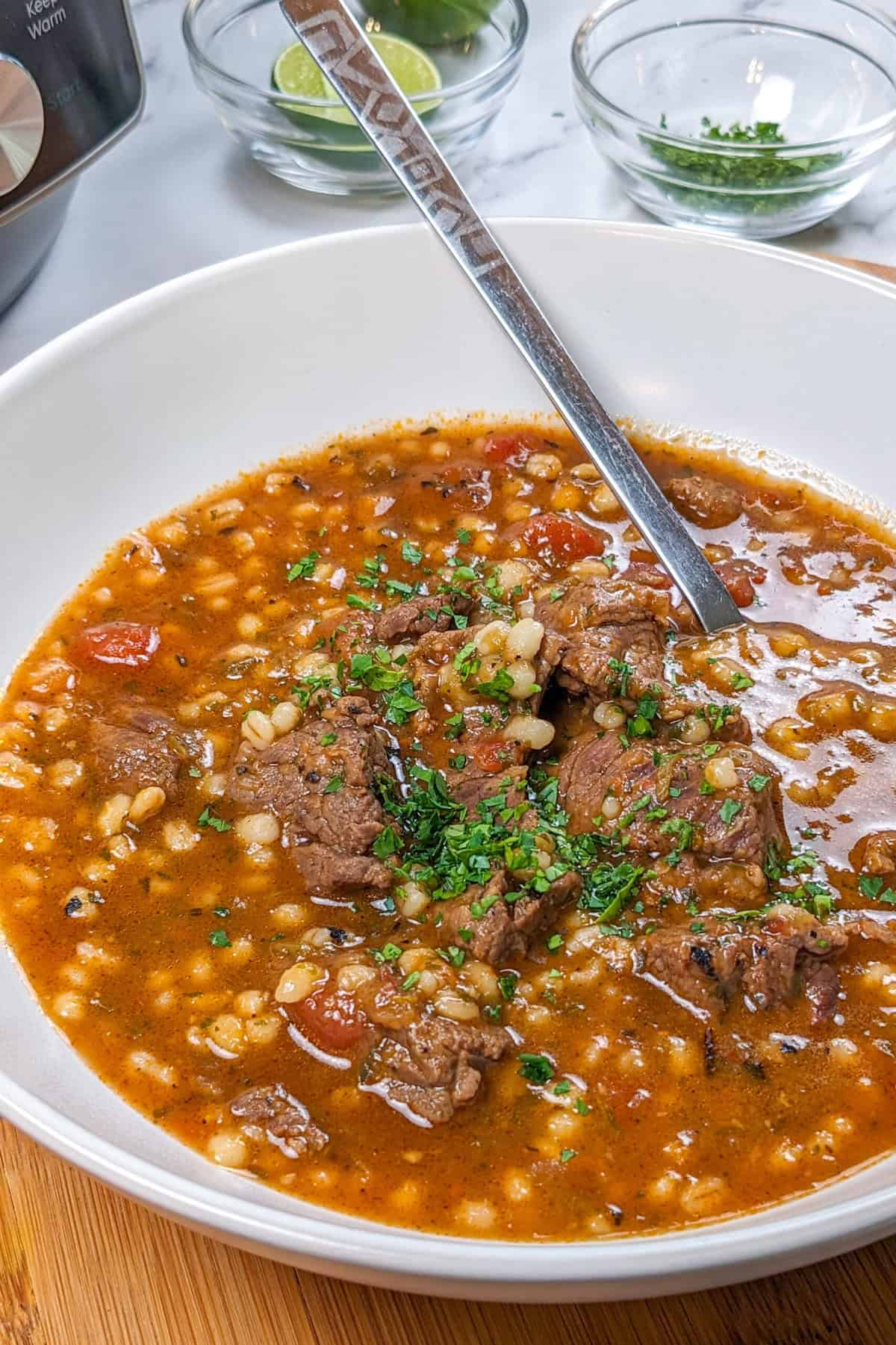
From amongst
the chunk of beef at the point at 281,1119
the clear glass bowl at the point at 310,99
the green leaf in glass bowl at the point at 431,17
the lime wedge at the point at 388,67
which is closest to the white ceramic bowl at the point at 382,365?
the clear glass bowl at the point at 310,99

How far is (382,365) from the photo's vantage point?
5340mm

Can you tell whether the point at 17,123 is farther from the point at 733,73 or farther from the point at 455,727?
the point at 733,73

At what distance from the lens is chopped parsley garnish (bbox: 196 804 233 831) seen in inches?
160

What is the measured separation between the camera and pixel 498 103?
6.22 meters

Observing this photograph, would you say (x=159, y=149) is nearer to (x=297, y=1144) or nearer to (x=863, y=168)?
(x=863, y=168)

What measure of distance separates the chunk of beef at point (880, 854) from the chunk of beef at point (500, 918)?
89 centimetres

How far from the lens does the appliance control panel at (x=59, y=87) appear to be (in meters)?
4.48

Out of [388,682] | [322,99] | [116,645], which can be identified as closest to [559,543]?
[388,682]

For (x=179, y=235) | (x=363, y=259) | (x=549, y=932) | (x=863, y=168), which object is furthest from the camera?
(x=179, y=235)

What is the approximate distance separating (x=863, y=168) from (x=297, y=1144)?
190 inches

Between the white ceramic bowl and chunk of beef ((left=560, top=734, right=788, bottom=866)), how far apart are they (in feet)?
5.46

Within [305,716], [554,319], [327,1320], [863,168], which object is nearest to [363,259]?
[554,319]

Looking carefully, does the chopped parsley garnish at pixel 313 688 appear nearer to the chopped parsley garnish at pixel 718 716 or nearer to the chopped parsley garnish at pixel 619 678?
the chopped parsley garnish at pixel 619 678

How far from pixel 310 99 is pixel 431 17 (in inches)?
54.6
